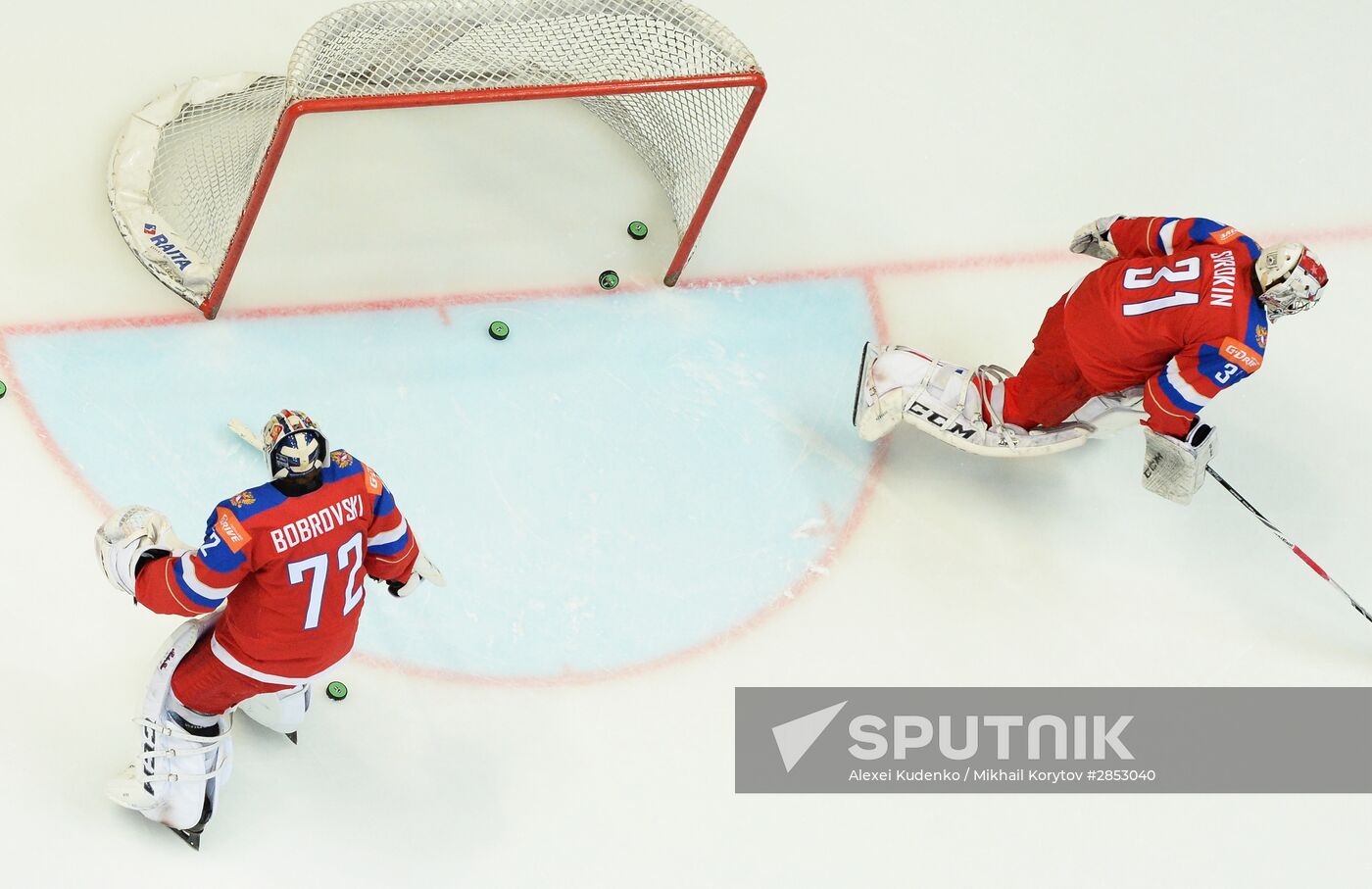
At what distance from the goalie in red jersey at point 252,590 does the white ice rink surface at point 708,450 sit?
29cm

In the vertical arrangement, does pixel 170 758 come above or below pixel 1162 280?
below

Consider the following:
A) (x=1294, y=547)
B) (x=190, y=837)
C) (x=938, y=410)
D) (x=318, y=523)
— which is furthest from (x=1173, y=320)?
(x=190, y=837)

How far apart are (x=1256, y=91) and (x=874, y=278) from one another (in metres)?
1.72

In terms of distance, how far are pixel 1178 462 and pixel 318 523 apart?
8.21ft

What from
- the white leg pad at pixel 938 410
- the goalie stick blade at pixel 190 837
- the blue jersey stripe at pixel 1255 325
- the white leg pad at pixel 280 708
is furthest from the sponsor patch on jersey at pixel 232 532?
the blue jersey stripe at pixel 1255 325

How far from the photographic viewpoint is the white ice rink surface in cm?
478

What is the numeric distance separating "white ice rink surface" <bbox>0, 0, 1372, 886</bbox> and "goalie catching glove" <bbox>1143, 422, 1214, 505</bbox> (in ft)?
1.19

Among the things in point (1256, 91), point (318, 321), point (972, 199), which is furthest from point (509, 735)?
point (1256, 91)

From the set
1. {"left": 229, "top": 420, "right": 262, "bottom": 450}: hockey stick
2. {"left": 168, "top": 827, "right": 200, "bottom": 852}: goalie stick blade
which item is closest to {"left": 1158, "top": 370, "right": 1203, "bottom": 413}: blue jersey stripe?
{"left": 229, "top": 420, "right": 262, "bottom": 450}: hockey stick

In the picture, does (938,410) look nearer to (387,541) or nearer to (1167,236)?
(1167,236)

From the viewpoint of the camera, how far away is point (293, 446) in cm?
399

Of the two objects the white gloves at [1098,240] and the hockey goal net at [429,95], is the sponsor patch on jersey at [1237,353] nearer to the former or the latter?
the white gloves at [1098,240]

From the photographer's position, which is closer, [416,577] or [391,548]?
[391,548]

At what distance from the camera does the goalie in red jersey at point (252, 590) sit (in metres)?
4.02
